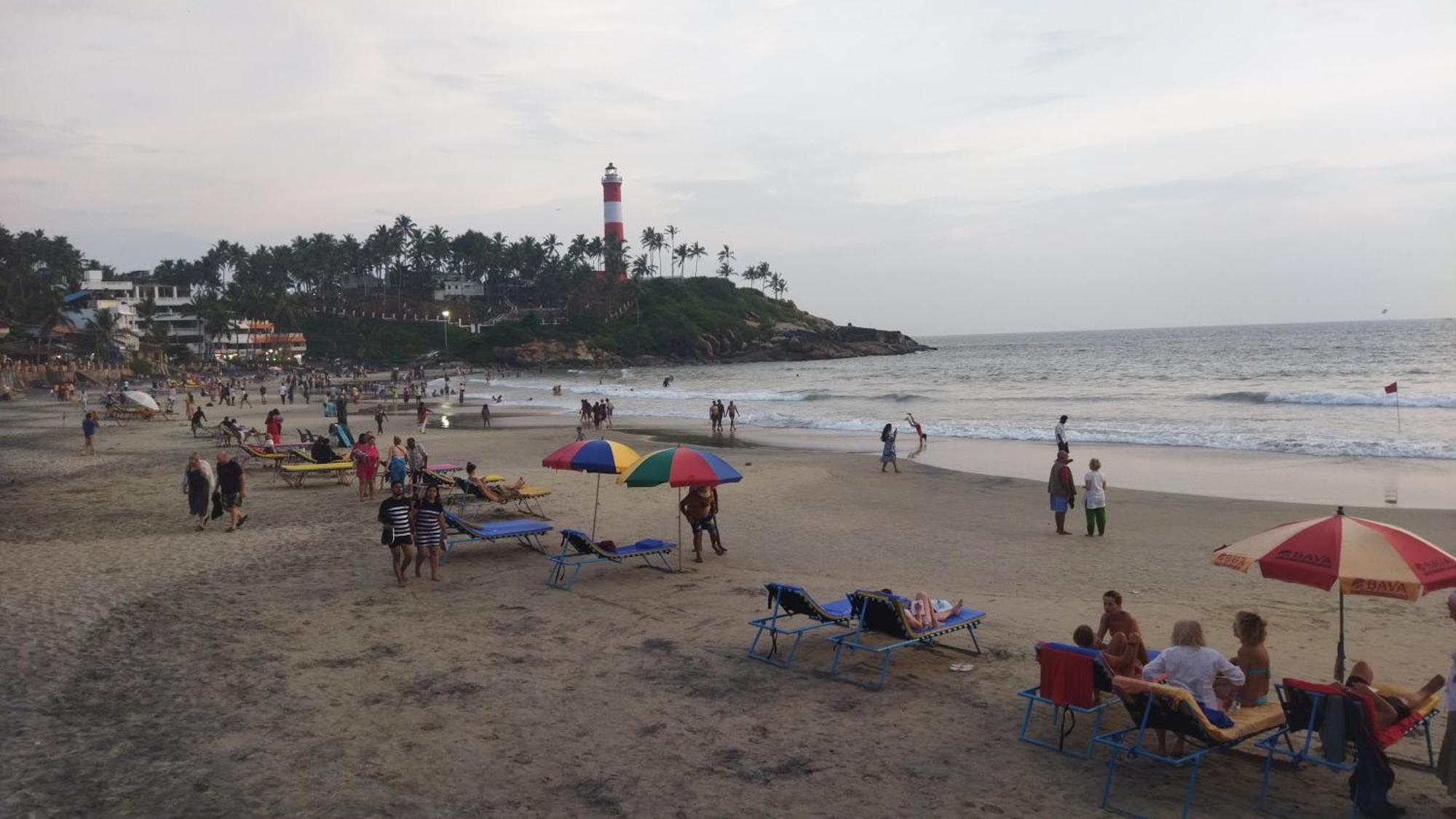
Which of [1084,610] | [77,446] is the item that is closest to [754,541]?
[1084,610]

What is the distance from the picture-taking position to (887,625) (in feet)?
26.6

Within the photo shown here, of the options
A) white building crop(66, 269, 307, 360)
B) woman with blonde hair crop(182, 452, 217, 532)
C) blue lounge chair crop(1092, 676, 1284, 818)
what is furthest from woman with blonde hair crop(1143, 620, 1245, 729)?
white building crop(66, 269, 307, 360)

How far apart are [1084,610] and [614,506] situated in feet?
30.7

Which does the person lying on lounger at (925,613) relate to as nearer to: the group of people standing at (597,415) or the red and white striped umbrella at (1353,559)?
the red and white striped umbrella at (1353,559)

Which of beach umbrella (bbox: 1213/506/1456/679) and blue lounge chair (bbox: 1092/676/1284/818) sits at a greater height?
beach umbrella (bbox: 1213/506/1456/679)

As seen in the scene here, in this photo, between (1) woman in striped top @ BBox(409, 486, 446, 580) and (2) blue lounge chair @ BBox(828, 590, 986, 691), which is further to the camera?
(1) woman in striped top @ BBox(409, 486, 446, 580)

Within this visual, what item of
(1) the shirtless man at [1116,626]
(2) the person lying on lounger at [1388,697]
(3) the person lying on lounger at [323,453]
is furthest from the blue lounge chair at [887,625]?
(3) the person lying on lounger at [323,453]

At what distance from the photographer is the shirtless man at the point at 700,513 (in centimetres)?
1257

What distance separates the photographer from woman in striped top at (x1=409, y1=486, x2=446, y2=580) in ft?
36.7

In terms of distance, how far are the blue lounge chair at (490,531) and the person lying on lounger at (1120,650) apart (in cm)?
747

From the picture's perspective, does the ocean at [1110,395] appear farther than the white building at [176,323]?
No

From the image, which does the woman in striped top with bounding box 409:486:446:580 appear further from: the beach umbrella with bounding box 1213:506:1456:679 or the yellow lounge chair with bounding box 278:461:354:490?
the yellow lounge chair with bounding box 278:461:354:490

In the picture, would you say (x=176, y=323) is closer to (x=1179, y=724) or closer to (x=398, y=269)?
(x=398, y=269)

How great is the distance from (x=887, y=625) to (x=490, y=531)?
6530 mm
